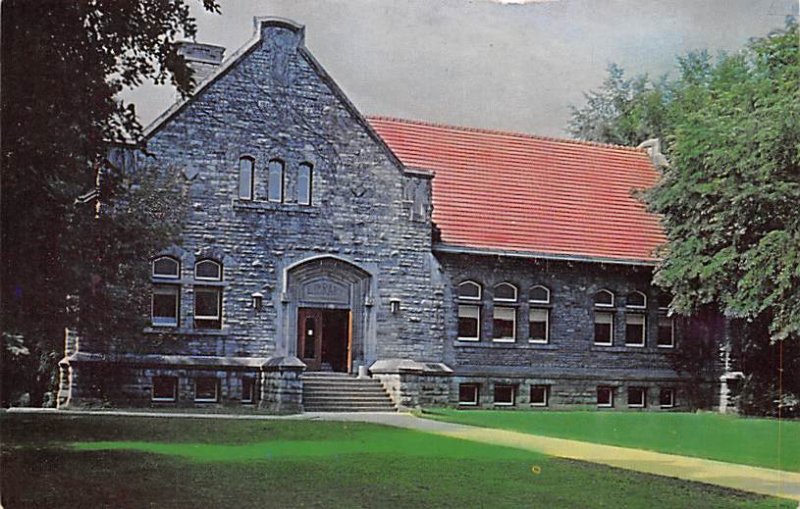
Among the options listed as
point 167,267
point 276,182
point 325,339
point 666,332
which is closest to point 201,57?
point 276,182

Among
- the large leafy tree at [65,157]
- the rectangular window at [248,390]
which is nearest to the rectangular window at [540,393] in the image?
the rectangular window at [248,390]

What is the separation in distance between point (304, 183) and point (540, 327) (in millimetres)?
2888

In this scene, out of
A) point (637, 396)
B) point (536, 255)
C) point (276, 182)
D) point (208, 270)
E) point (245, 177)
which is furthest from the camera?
point (536, 255)

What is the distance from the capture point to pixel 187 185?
11320 millimetres

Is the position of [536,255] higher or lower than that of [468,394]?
higher

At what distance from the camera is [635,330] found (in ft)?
Result: 41.0

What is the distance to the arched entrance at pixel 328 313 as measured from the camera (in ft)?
38.4

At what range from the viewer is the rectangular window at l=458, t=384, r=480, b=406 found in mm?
12047

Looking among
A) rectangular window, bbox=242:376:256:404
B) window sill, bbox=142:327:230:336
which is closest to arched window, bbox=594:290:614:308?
rectangular window, bbox=242:376:256:404

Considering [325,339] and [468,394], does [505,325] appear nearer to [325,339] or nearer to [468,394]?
[468,394]

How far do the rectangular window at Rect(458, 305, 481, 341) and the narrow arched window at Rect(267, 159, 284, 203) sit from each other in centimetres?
225

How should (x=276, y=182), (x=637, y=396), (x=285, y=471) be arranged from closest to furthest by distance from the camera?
(x=285, y=471) < (x=276, y=182) < (x=637, y=396)

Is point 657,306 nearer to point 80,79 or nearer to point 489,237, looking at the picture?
point 489,237

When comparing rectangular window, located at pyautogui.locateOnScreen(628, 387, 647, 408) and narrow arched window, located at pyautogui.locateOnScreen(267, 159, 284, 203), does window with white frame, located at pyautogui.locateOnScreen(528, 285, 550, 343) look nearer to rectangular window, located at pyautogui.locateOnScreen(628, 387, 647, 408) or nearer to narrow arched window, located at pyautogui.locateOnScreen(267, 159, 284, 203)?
rectangular window, located at pyautogui.locateOnScreen(628, 387, 647, 408)
